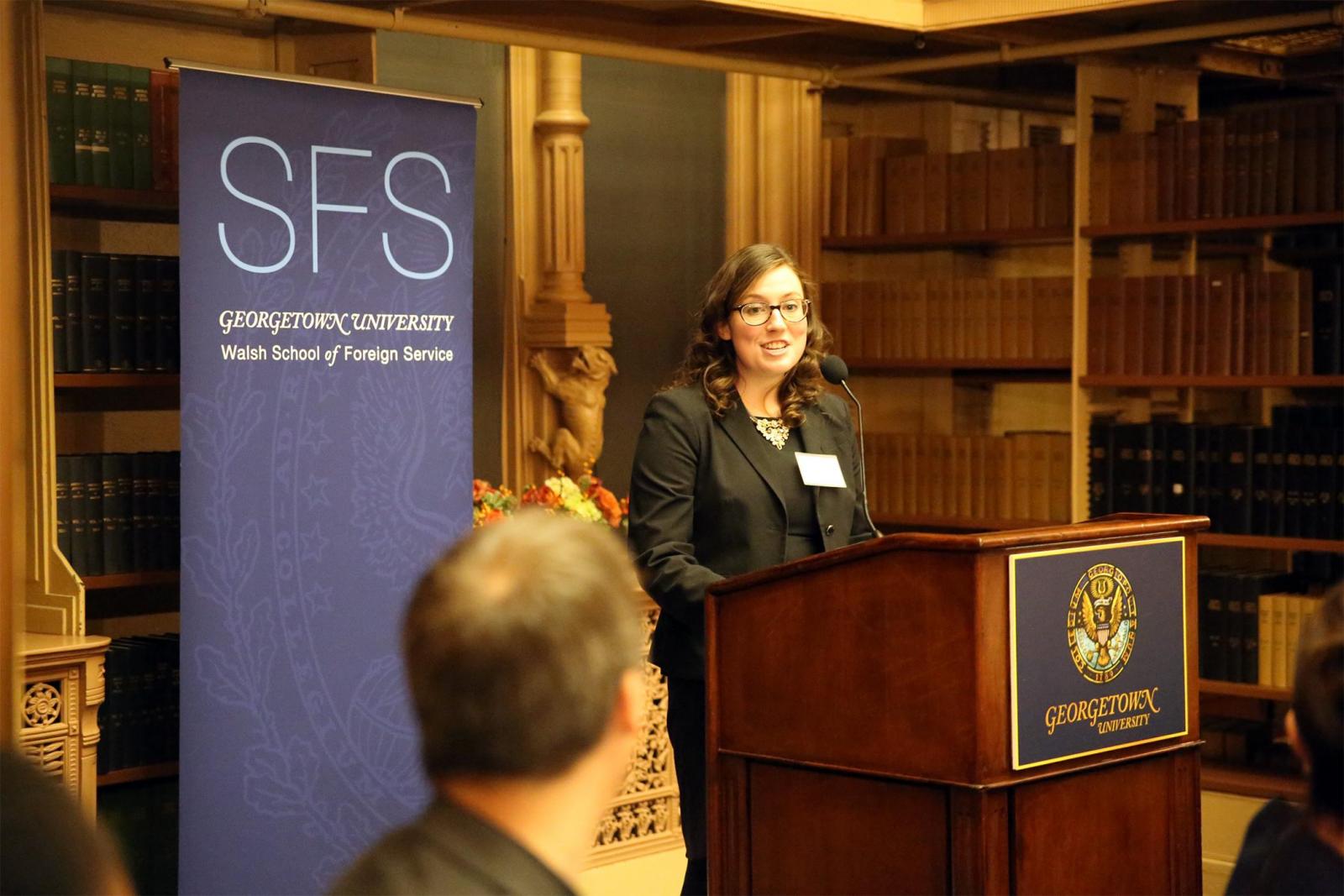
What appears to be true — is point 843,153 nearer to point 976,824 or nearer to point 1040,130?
point 1040,130

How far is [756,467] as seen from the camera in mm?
2975

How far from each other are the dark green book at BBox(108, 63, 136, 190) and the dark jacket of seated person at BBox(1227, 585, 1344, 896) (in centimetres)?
346

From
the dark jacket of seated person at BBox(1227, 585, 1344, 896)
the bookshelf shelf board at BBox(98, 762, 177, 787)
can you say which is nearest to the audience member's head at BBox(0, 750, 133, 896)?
the dark jacket of seated person at BBox(1227, 585, 1344, 896)

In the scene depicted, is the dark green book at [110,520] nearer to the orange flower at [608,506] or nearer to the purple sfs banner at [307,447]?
the purple sfs banner at [307,447]

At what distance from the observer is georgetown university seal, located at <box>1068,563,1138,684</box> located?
2.55 metres

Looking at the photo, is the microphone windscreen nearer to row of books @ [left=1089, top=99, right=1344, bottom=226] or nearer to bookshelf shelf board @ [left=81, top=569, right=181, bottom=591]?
bookshelf shelf board @ [left=81, top=569, right=181, bottom=591]

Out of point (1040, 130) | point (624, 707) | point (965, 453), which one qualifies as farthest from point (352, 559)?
point (1040, 130)

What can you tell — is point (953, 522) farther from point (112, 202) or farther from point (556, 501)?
point (112, 202)

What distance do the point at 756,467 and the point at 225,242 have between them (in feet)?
4.89

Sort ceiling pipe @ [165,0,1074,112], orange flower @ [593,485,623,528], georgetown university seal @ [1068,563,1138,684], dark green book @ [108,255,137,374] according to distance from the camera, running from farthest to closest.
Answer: orange flower @ [593,485,623,528] < ceiling pipe @ [165,0,1074,112] < dark green book @ [108,255,137,374] < georgetown university seal @ [1068,563,1138,684]

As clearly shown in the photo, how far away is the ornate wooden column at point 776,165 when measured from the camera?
594 cm

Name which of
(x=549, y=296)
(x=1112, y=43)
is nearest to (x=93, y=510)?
(x=549, y=296)

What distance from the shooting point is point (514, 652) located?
3.65 ft

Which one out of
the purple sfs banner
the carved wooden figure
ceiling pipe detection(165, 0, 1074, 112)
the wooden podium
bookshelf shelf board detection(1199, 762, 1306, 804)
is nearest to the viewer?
the wooden podium
